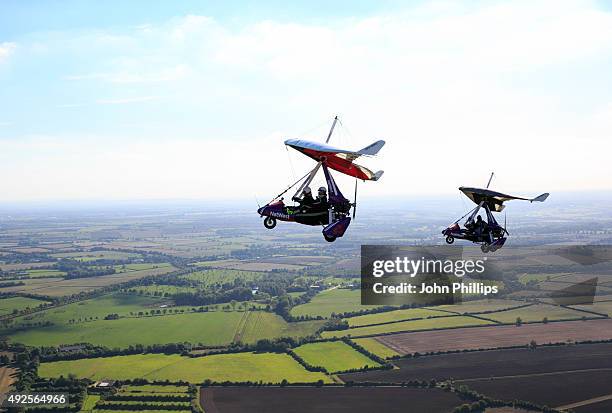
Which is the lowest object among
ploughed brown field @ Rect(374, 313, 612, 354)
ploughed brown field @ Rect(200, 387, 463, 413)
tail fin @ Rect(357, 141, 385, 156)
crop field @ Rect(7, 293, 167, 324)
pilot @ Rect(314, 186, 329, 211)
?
ploughed brown field @ Rect(200, 387, 463, 413)

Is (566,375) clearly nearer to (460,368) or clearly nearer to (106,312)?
(460,368)

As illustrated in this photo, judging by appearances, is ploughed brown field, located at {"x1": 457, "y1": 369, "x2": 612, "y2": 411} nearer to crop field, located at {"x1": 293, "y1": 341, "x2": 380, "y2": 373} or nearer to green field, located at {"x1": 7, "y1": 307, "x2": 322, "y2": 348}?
crop field, located at {"x1": 293, "y1": 341, "x2": 380, "y2": 373}

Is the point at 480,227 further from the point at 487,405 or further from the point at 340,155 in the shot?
the point at 487,405

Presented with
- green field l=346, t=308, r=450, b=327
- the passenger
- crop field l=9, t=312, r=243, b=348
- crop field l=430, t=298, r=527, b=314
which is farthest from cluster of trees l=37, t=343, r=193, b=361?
the passenger

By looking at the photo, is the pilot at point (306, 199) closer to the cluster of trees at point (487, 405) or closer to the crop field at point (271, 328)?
the cluster of trees at point (487, 405)

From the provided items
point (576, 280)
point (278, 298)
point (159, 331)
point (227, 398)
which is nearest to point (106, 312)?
point (159, 331)

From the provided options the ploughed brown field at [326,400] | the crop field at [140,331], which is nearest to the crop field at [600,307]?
the ploughed brown field at [326,400]
